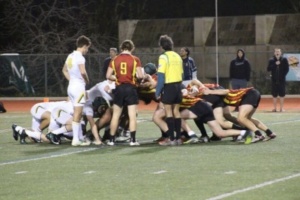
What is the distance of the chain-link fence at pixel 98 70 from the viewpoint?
117 feet

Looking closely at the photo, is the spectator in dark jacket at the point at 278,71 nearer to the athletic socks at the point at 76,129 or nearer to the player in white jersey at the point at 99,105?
the player in white jersey at the point at 99,105

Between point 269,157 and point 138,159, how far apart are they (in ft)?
6.25

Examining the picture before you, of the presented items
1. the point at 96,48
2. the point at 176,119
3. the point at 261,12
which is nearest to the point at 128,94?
the point at 176,119

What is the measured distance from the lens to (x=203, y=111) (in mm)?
17297

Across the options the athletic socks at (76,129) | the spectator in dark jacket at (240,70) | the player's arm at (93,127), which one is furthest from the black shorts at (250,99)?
the spectator in dark jacket at (240,70)

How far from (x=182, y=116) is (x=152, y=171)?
398 centimetres

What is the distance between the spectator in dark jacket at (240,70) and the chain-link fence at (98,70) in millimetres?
7971

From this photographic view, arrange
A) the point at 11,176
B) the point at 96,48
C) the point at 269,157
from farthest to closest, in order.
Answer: the point at 96,48
the point at 269,157
the point at 11,176

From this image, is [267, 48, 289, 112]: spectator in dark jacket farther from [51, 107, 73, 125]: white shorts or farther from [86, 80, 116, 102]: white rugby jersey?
[51, 107, 73, 125]: white shorts

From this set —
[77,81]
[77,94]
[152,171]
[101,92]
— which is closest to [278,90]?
[101,92]

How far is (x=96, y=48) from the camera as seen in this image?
129 feet

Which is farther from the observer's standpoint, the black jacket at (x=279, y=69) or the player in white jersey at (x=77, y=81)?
the black jacket at (x=279, y=69)

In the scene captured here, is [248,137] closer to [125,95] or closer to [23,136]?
[125,95]

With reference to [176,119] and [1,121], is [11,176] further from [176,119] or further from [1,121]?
[1,121]
